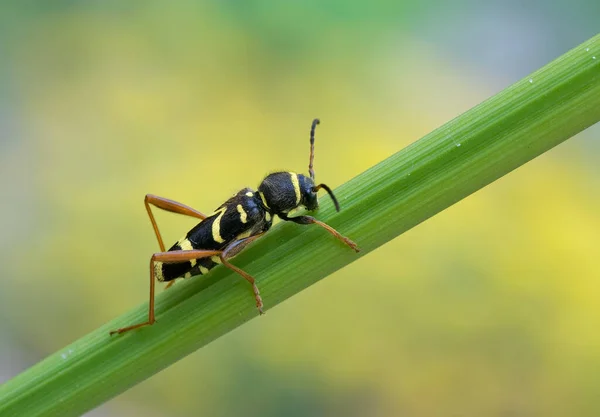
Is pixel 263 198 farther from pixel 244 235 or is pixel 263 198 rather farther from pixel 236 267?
pixel 236 267

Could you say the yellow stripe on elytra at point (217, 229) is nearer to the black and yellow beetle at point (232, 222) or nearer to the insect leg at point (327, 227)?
the black and yellow beetle at point (232, 222)

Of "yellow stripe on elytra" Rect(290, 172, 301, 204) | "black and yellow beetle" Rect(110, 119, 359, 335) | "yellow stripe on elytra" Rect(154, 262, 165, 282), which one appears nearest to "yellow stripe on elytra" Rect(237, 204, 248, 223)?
"black and yellow beetle" Rect(110, 119, 359, 335)

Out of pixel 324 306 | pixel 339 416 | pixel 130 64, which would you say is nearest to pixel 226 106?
pixel 130 64

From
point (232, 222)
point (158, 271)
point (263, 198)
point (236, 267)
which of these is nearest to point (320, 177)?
point (263, 198)

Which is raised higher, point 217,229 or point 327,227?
point 217,229

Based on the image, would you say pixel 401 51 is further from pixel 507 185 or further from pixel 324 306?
pixel 324 306

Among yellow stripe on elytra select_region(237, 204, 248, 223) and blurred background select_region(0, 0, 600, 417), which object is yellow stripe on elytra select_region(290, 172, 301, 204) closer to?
yellow stripe on elytra select_region(237, 204, 248, 223)

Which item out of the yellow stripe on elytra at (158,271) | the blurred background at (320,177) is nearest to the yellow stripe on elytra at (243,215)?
the yellow stripe on elytra at (158,271)
